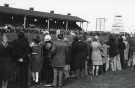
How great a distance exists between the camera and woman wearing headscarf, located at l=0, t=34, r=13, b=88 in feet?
31.2

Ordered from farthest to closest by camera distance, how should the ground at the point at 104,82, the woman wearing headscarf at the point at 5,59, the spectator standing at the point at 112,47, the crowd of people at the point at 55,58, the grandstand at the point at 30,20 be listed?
the grandstand at the point at 30,20, the spectator standing at the point at 112,47, the ground at the point at 104,82, the crowd of people at the point at 55,58, the woman wearing headscarf at the point at 5,59

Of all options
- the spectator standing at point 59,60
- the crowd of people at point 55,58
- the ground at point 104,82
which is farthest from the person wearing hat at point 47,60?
the ground at point 104,82

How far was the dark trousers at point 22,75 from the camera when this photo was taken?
10.3 meters

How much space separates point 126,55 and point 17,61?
1013cm

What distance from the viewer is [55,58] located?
11.9 metres

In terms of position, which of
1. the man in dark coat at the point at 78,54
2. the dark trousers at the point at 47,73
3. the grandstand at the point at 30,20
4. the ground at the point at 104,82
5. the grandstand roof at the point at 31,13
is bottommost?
the ground at the point at 104,82

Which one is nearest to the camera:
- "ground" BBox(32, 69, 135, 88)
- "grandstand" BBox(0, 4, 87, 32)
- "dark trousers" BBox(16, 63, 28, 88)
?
"dark trousers" BBox(16, 63, 28, 88)

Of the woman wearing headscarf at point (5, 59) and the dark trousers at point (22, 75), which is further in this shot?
the dark trousers at point (22, 75)

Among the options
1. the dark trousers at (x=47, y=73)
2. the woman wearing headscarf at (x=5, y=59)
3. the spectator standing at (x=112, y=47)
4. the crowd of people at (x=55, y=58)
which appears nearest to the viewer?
the woman wearing headscarf at (x=5, y=59)

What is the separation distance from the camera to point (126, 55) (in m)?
18.7

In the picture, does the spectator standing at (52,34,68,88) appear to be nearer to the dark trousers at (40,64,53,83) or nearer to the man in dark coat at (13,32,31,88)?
the dark trousers at (40,64,53,83)

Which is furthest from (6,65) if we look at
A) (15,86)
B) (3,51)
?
(15,86)

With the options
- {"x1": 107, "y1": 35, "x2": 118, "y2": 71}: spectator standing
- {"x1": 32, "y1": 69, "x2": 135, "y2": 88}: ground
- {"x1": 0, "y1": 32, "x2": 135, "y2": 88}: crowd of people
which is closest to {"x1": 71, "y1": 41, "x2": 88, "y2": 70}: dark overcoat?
{"x1": 0, "y1": 32, "x2": 135, "y2": 88}: crowd of people

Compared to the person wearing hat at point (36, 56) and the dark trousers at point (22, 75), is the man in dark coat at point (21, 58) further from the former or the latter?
the person wearing hat at point (36, 56)
